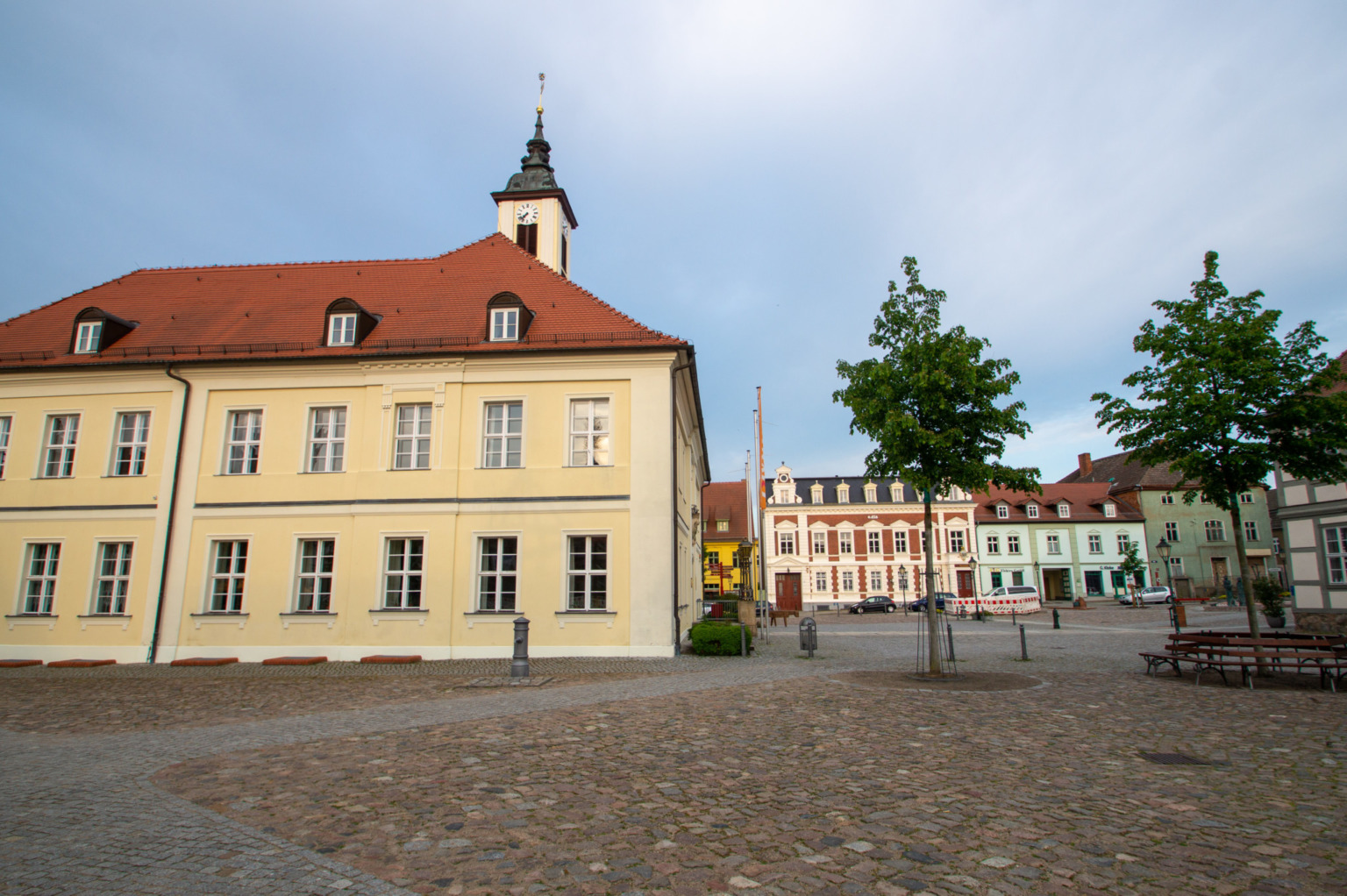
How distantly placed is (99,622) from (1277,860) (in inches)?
903

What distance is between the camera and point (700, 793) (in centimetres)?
602

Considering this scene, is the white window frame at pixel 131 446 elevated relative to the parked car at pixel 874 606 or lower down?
elevated

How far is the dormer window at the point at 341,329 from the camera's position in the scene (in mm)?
19344

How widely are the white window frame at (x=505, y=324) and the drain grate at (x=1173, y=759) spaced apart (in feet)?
50.9

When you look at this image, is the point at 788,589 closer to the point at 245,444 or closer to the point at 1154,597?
the point at 1154,597

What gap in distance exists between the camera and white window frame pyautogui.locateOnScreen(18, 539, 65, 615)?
18.8 m

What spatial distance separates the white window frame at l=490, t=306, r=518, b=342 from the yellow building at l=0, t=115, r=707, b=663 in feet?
0.17

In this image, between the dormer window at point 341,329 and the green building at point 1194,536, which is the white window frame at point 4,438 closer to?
the dormer window at point 341,329

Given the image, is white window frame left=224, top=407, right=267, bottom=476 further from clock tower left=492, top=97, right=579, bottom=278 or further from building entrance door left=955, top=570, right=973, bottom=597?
building entrance door left=955, top=570, right=973, bottom=597

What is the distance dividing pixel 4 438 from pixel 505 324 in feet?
46.6

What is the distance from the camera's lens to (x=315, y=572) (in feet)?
60.6

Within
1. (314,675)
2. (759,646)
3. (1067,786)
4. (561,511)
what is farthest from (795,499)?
(1067,786)

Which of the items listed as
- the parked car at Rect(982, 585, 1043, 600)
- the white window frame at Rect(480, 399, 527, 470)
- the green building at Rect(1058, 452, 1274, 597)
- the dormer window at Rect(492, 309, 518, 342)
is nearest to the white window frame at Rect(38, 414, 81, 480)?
the white window frame at Rect(480, 399, 527, 470)

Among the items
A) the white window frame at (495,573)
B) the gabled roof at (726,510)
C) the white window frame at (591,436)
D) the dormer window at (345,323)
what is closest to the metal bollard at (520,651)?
the white window frame at (495,573)
